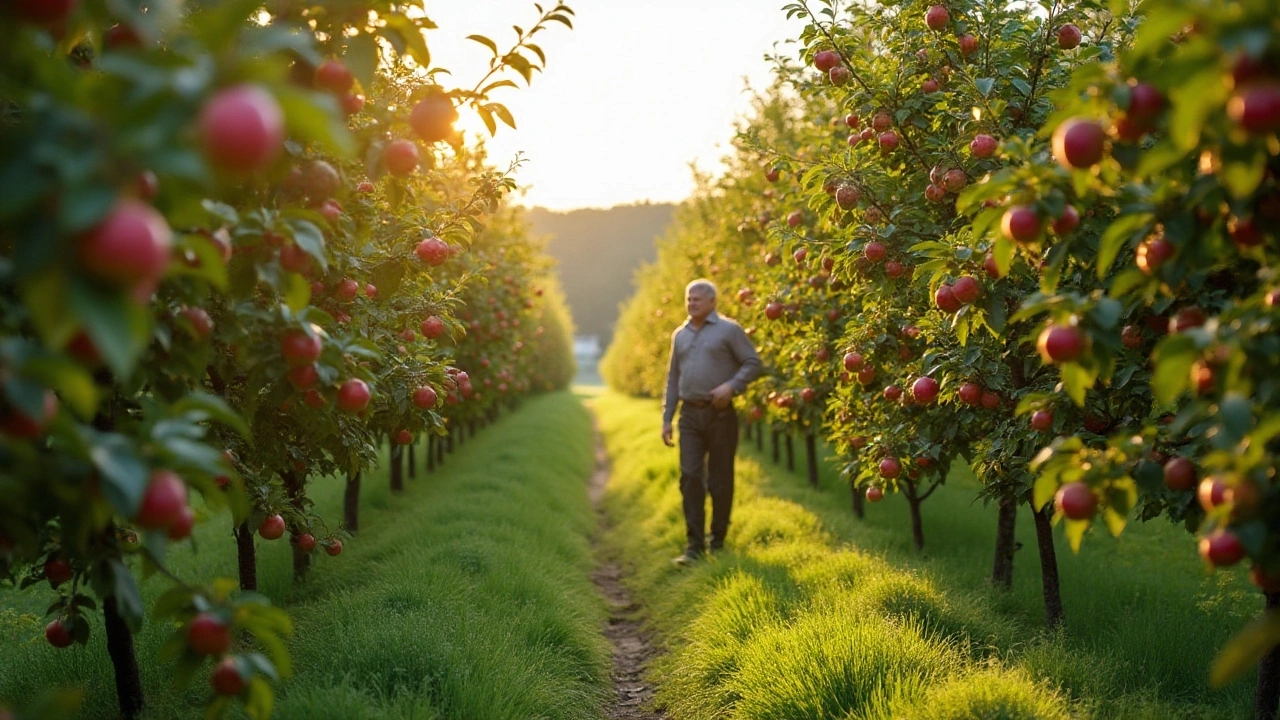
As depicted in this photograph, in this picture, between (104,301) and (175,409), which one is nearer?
(104,301)

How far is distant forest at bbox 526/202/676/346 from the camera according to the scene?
358ft

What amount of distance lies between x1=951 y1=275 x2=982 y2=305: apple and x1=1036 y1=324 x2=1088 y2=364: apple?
1197 mm

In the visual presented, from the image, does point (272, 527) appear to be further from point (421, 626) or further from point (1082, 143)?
point (1082, 143)

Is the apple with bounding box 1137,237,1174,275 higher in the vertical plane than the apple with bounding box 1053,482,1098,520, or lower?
higher

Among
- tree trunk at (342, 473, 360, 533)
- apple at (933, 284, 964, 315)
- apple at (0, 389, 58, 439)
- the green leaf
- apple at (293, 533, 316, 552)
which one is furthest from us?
tree trunk at (342, 473, 360, 533)

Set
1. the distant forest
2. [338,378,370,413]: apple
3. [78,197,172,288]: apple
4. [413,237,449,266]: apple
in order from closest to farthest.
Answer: [78,197,172,288]: apple < [338,378,370,413]: apple < [413,237,449,266]: apple < the distant forest

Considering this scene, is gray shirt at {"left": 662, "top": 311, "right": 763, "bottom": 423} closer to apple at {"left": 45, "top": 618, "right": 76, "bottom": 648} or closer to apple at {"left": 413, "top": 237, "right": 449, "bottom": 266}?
apple at {"left": 413, "top": 237, "right": 449, "bottom": 266}

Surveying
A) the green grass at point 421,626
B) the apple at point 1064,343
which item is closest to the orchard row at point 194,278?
the green grass at point 421,626

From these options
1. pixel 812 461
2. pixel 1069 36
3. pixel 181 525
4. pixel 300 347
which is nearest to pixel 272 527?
pixel 300 347

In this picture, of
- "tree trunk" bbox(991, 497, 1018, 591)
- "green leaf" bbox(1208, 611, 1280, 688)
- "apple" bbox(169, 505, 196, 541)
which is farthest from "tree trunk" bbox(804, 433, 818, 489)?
"apple" bbox(169, 505, 196, 541)

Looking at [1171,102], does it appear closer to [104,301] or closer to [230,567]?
[104,301]

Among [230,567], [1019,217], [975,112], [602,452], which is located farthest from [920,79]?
[602,452]

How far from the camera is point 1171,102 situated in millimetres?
2012

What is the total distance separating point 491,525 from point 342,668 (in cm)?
306
